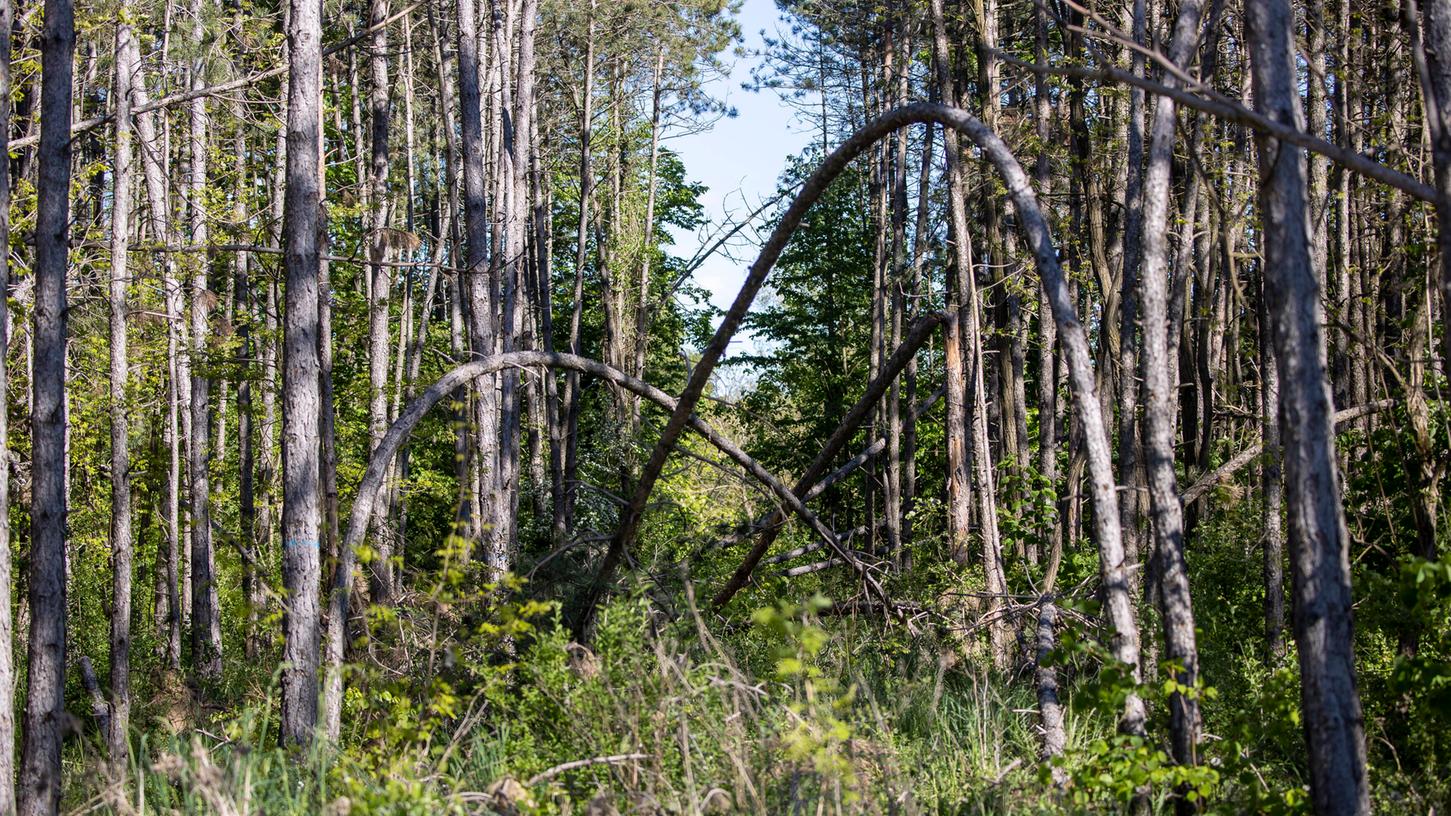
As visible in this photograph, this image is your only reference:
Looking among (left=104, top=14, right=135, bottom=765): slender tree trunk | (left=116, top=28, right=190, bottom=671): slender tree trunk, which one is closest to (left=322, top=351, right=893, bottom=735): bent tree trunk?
(left=104, top=14, right=135, bottom=765): slender tree trunk

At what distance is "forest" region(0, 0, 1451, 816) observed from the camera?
14.9 ft

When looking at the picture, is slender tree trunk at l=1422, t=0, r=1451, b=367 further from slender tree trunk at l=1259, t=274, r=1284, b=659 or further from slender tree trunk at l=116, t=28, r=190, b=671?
slender tree trunk at l=116, t=28, r=190, b=671

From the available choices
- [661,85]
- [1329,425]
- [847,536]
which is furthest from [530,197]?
[1329,425]

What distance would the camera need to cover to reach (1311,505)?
12.3 feet

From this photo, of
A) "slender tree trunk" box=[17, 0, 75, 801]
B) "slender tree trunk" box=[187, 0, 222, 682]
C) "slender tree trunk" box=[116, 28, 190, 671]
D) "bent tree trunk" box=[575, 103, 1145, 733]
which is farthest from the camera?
"slender tree trunk" box=[187, 0, 222, 682]

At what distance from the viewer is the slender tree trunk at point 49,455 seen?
8523 millimetres

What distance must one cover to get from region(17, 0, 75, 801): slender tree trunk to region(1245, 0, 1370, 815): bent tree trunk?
8.29 m

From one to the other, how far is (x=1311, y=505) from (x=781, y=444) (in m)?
19.9

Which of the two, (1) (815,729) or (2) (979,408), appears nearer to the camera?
(1) (815,729)

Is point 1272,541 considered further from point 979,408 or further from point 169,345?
point 169,345

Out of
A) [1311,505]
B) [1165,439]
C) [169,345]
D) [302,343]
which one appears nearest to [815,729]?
[1311,505]

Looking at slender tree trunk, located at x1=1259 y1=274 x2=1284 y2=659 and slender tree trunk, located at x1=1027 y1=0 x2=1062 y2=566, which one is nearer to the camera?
slender tree trunk, located at x1=1259 y1=274 x2=1284 y2=659

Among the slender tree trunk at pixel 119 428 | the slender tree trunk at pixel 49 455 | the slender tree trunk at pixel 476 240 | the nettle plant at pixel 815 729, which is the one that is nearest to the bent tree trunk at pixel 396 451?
the slender tree trunk at pixel 49 455

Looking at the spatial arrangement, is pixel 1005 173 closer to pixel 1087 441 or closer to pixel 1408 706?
pixel 1087 441
